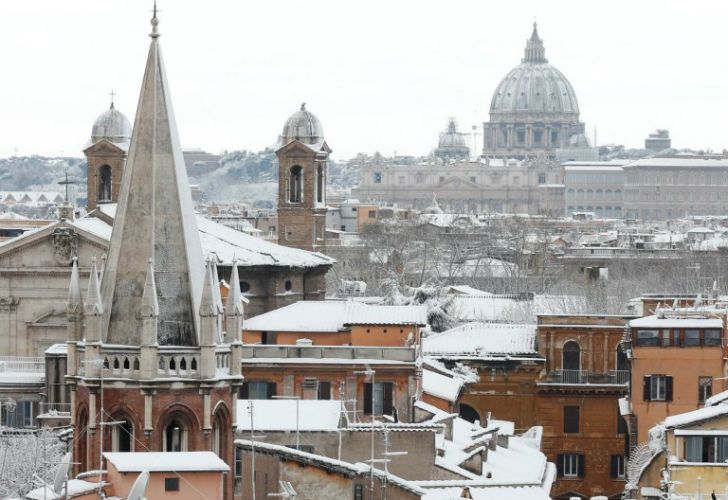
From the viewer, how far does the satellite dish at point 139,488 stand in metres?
26.6

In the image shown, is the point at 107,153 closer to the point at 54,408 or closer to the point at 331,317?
the point at 331,317

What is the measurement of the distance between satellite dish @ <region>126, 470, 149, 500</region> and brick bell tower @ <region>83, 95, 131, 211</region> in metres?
41.2

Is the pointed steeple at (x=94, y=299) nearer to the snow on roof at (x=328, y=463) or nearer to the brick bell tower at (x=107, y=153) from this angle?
the snow on roof at (x=328, y=463)

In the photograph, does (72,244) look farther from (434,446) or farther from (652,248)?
(652,248)

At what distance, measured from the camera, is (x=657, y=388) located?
55.2 meters

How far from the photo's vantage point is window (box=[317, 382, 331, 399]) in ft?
161

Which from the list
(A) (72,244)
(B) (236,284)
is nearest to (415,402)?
(A) (72,244)

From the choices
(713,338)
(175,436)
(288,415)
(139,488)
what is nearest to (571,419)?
(713,338)

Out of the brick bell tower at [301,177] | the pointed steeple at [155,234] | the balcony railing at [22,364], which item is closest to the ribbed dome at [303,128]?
the brick bell tower at [301,177]

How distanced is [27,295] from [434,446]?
21.0 m

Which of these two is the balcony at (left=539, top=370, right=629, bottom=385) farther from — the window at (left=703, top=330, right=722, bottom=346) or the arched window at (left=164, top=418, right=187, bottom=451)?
the arched window at (left=164, top=418, right=187, bottom=451)

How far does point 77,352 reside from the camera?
3077 centimetres

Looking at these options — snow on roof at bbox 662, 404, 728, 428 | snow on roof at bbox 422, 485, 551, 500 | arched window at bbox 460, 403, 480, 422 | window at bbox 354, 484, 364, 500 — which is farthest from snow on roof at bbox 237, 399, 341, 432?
arched window at bbox 460, 403, 480, 422

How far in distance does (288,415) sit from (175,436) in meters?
9.30
